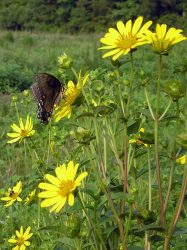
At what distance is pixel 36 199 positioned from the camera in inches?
62.4

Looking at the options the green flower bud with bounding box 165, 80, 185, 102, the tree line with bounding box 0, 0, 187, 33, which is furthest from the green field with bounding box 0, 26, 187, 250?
the tree line with bounding box 0, 0, 187, 33

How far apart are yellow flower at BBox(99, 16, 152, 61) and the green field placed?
4cm

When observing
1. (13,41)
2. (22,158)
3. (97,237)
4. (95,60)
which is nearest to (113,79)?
(97,237)

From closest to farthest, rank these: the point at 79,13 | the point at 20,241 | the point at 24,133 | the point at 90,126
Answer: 1. the point at 90,126
2. the point at 24,133
3. the point at 20,241
4. the point at 79,13

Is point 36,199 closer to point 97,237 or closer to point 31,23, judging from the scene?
point 97,237

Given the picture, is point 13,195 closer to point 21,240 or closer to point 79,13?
point 21,240

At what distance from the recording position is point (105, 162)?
1.19 m

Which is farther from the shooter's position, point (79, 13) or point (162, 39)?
point (79, 13)

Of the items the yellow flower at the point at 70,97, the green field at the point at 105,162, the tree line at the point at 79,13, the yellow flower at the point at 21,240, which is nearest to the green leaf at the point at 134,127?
the green field at the point at 105,162

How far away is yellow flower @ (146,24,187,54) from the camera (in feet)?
3.28

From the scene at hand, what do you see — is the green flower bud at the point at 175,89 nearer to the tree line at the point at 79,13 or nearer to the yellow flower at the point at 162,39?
the yellow flower at the point at 162,39

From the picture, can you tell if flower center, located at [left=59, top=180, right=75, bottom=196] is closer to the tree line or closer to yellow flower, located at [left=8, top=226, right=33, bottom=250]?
yellow flower, located at [left=8, top=226, right=33, bottom=250]

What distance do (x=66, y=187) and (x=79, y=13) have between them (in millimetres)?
16240

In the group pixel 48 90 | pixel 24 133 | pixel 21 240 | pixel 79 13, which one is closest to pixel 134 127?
pixel 48 90
